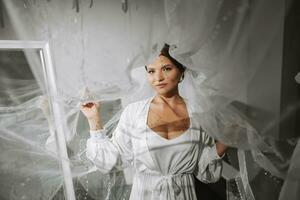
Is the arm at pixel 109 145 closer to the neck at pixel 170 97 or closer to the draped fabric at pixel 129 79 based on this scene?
the draped fabric at pixel 129 79

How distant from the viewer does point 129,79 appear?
89 centimetres

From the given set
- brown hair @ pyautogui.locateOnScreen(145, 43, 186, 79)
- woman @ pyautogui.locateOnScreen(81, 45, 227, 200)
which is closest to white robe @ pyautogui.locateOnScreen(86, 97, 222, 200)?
woman @ pyautogui.locateOnScreen(81, 45, 227, 200)

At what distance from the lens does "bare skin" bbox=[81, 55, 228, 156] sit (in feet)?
3.13

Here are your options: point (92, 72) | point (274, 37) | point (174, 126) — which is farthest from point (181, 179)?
point (274, 37)

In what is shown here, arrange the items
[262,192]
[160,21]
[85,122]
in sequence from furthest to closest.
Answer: [262,192] → [85,122] → [160,21]

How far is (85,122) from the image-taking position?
97cm

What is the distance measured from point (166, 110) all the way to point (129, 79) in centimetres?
19

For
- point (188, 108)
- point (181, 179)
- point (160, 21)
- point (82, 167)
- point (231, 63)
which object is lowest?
Answer: point (181, 179)

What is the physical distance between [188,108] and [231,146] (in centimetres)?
21

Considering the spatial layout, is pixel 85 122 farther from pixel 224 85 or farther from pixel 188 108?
pixel 224 85

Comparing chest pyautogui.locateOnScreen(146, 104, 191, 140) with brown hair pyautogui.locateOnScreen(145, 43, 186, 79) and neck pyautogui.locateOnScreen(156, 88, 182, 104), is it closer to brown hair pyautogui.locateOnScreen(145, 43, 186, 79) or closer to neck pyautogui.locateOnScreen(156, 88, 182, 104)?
neck pyautogui.locateOnScreen(156, 88, 182, 104)

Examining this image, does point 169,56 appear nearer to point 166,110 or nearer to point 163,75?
point 163,75

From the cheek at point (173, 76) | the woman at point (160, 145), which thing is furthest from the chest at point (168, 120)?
the cheek at point (173, 76)

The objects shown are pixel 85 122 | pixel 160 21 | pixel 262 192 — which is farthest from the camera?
pixel 262 192
